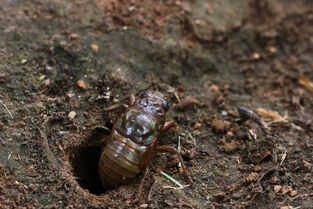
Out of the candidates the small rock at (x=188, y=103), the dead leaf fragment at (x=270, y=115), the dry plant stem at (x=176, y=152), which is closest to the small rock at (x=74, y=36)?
the small rock at (x=188, y=103)

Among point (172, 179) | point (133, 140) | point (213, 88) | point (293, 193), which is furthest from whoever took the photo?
point (213, 88)

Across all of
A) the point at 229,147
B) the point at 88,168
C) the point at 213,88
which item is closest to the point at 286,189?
the point at 229,147

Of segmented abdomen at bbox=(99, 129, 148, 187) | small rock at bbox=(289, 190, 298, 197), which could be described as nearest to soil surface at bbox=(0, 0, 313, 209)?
small rock at bbox=(289, 190, 298, 197)

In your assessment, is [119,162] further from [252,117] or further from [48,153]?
[252,117]

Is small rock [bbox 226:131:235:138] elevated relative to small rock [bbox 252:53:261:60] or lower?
lower

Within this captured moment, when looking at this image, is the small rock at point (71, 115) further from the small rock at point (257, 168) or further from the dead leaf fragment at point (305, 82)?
the dead leaf fragment at point (305, 82)

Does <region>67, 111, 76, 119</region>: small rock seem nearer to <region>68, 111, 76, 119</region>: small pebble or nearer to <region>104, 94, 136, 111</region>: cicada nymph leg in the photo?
<region>68, 111, 76, 119</region>: small pebble
